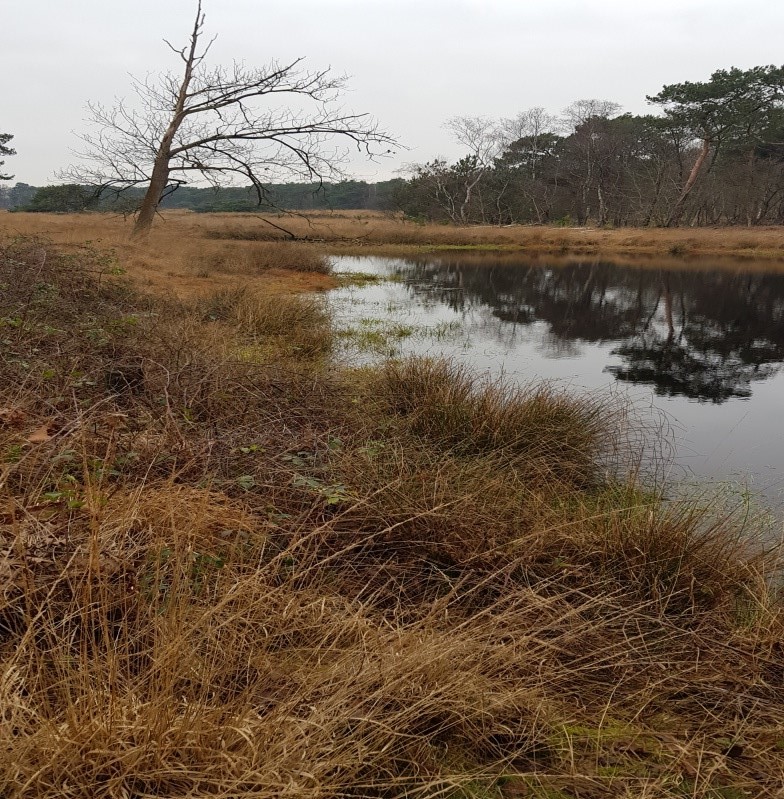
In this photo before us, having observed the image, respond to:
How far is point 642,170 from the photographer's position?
4509 centimetres

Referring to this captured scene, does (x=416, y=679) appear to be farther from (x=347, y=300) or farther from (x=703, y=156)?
(x=703, y=156)

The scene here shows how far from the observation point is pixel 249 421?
425 cm

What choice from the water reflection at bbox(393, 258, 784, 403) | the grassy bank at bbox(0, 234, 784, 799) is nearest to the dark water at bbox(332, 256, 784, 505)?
the water reflection at bbox(393, 258, 784, 403)

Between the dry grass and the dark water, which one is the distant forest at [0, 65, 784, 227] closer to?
the dry grass

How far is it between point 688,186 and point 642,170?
6.95m

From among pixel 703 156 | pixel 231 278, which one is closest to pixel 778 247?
pixel 703 156

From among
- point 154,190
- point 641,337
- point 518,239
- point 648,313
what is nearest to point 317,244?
point 518,239

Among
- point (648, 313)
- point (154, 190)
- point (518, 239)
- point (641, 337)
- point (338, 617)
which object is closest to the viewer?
point (338, 617)

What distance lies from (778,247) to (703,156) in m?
11.2

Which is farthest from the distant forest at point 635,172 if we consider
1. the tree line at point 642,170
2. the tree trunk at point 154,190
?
the tree trunk at point 154,190

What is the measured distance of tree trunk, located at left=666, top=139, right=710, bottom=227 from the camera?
38844mm

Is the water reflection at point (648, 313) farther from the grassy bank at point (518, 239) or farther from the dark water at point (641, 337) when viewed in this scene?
the grassy bank at point (518, 239)

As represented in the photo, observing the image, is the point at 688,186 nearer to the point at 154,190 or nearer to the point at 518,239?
the point at 518,239

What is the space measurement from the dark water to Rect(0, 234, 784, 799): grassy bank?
98.6 inches
